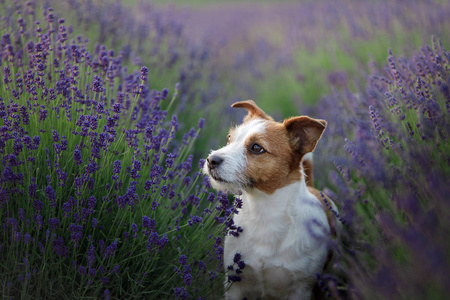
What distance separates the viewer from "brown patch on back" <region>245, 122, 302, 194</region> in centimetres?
257

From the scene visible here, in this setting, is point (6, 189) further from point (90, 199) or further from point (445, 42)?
point (445, 42)

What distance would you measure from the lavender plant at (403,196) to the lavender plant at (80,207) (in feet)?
2.39

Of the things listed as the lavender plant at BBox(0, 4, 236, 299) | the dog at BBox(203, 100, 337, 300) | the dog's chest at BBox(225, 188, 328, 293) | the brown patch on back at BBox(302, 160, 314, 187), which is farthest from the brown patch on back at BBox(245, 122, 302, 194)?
the brown patch on back at BBox(302, 160, 314, 187)

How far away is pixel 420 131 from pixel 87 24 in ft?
9.96

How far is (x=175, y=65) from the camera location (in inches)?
192

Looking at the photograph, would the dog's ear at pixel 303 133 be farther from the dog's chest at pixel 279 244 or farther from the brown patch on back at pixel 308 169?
the brown patch on back at pixel 308 169

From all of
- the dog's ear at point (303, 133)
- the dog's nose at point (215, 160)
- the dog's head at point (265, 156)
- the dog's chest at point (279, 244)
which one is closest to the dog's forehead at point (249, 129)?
the dog's head at point (265, 156)

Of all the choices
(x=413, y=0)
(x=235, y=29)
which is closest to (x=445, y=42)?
(x=413, y=0)

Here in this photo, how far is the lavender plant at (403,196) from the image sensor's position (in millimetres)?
1638

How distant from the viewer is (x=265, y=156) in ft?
8.52

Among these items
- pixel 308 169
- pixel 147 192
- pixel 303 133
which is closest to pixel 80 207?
pixel 147 192

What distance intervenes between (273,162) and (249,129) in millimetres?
284

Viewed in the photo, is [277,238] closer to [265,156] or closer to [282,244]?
[282,244]

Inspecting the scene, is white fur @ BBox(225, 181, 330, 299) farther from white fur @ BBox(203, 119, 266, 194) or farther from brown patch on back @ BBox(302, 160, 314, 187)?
brown patch on back @ BBox(302, 160, 314, 187)
